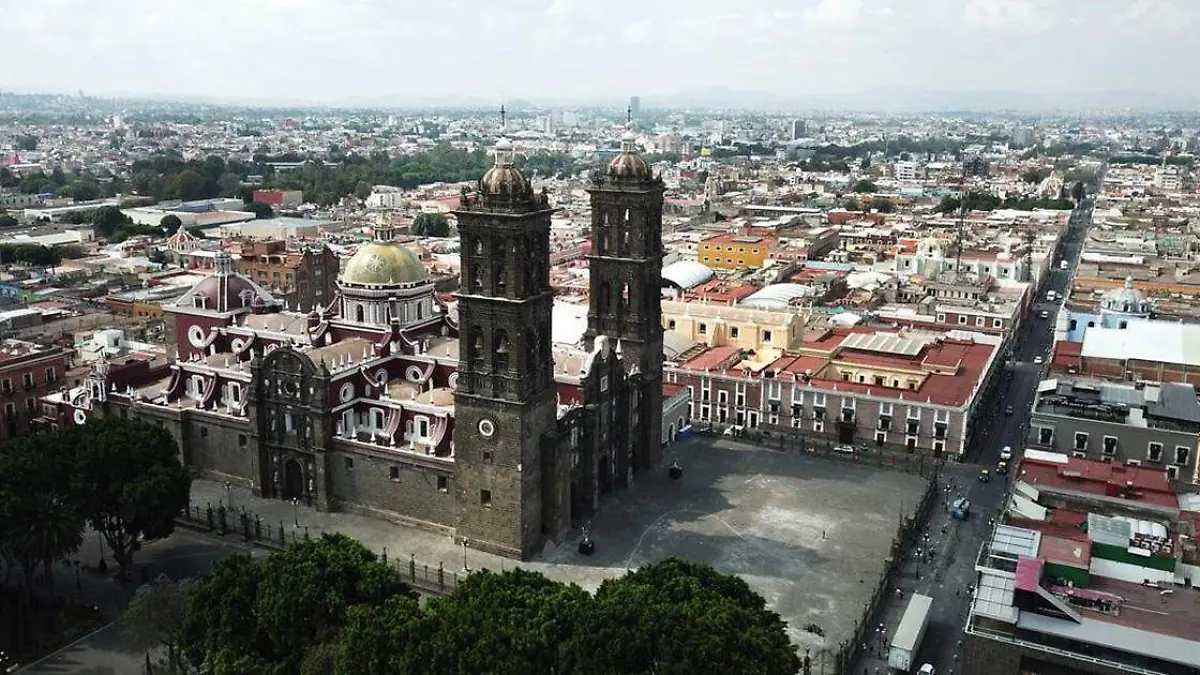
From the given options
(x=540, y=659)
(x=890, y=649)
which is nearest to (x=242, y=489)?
(x=540, y=659)

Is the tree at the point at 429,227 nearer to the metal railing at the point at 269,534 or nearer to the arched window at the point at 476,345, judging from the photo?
the metal railing at the point at 269,534

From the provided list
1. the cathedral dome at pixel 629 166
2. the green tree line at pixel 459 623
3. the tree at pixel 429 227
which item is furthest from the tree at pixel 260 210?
the green tree line at pixel 459 623

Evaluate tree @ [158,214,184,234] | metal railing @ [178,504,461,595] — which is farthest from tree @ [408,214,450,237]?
metal railing @ [178,504,461,595]

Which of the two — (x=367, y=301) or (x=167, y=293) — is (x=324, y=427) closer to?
(x=367, y=301)

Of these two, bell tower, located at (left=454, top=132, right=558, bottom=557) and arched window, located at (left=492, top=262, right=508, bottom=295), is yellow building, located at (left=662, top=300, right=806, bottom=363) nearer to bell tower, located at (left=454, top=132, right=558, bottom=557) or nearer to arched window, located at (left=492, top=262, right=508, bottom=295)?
bell tower, located at (left=454, top=132, right=558, bottom=557)

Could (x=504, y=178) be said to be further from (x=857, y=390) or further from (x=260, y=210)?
(x=260, y=210)

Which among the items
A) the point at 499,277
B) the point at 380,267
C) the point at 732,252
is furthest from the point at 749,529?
the point at 732,252

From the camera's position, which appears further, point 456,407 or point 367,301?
point 367,301

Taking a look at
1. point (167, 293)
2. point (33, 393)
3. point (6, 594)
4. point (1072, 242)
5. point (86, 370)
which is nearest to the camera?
point (6, 594)

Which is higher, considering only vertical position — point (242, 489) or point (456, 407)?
point (456, 407)
